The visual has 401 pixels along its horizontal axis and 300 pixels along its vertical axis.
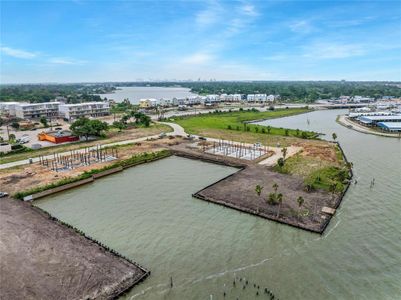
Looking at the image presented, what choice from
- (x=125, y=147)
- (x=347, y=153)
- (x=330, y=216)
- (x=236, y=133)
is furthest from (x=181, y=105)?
(x=330, y=216)

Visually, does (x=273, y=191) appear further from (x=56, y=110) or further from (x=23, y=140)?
(x=56, y=110)

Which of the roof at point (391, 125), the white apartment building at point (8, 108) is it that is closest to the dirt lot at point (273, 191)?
the roof at point (391, 125)

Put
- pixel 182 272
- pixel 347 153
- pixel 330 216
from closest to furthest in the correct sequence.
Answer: pixel 182 272 < pixel 330 216 < pixel 347 153

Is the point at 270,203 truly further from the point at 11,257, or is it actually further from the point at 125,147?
the point at 125,147

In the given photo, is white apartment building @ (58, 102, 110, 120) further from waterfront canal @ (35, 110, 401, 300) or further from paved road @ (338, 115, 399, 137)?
paved road @ (338, 115, 399, 137)

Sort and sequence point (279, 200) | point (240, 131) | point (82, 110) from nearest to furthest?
1. point (279, 200)
2. point (240, 131)
3. point (82, 110)

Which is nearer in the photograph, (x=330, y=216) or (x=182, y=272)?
(x=182, y=272)

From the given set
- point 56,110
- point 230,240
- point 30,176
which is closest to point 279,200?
point 230,240
